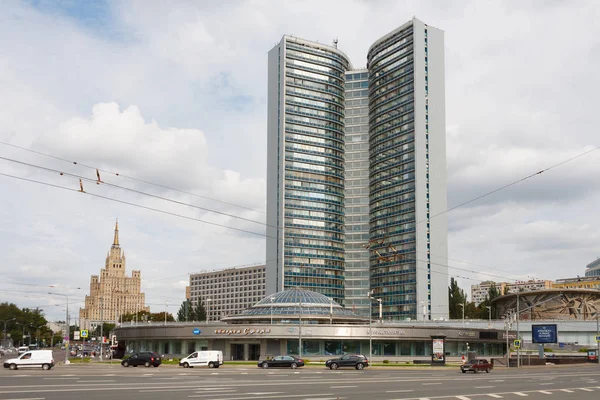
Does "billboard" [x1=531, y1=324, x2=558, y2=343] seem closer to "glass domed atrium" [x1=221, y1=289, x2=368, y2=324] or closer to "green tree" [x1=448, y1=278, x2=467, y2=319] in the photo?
"glass domed atrium" [x1=221, y1=289, x2=368, y2=324]

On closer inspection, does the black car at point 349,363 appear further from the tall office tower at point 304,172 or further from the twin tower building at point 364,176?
the tall office tower at point 304,172

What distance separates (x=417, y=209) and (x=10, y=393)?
475 feet

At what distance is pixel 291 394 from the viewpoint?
106 ft

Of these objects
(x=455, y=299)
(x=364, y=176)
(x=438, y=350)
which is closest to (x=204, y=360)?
(x=438, y=350)

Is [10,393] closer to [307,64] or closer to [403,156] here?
[403,156]

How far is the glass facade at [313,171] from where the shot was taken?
180 meters

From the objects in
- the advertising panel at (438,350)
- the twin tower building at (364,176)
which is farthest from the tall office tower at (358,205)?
the advertising panel at (438,350)

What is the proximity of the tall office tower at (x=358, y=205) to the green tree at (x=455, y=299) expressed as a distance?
91.3ft

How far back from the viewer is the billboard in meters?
104

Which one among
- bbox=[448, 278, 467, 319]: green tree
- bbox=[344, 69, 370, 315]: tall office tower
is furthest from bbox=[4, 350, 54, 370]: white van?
bbox=[344, 69, 370, 315]: tall office tower

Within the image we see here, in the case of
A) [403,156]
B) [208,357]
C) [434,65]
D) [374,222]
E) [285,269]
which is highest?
[434,65]

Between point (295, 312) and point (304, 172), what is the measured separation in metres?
70.0

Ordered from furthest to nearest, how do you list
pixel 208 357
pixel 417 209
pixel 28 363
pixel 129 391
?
1. pixel 417 209
2. pixel 208 357
3. pixel 28 363
4. pixel 129 391

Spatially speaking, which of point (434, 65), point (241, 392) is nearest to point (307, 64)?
point (434, 65)
